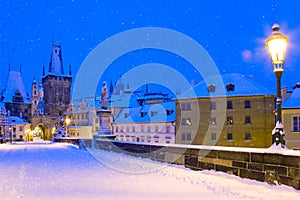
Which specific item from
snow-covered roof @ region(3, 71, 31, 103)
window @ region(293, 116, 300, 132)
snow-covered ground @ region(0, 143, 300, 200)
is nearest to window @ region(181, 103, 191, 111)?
window @ region(293, 116, 300, 132)

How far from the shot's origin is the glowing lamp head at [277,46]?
7805 mm

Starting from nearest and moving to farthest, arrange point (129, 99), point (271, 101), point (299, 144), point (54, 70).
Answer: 1. point (299, 144)
2. point (271, 101)
3. point (129, 99)
4. point (54, 70)

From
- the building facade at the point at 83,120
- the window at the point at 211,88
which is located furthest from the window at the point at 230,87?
the building facade at the point at 83,120

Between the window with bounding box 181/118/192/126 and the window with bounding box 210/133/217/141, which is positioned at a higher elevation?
the window with bounding box 181/118/192/126

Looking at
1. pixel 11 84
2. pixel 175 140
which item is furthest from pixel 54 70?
pixel 175 140

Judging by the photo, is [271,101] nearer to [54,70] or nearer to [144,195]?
[144,195]

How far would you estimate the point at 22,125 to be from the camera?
75.0m

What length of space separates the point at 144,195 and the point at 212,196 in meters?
1.48

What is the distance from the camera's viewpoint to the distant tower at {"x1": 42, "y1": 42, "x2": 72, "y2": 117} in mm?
84000

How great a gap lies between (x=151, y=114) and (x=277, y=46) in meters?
48.0

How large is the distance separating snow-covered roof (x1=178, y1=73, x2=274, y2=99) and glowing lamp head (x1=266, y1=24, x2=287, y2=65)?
34.4m

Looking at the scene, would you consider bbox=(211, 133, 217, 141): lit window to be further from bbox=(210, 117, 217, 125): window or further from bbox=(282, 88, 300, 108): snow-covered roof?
bbox=(282, 88, 300, 108): snow-covered roof

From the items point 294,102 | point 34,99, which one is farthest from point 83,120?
point 294,102

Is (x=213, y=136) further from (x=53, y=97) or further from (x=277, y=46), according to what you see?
(x=53, y=97)
